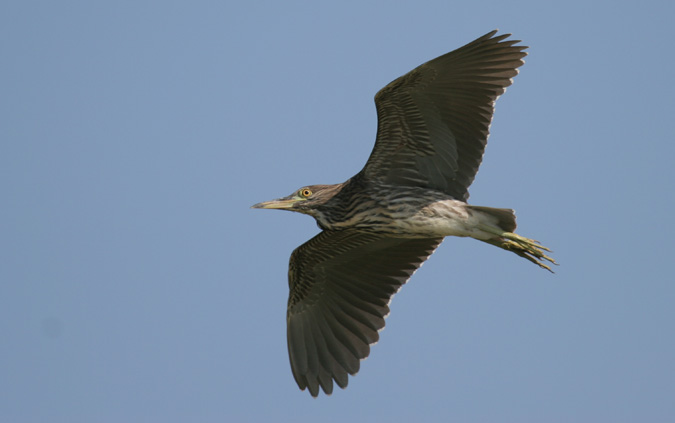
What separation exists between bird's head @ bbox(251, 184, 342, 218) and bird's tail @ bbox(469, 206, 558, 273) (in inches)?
69.9

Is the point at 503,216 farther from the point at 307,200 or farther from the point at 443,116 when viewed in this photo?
the point at 307,200

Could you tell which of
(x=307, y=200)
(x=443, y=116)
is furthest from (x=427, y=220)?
(x=307, y=200)

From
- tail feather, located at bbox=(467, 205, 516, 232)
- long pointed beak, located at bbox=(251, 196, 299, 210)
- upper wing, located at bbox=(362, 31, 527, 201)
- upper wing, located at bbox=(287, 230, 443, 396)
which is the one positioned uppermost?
upper wing, located at bbox=(362, 31, 527, 201)

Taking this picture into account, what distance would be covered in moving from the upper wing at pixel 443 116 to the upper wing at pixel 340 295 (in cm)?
113

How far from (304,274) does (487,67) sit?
145 inches

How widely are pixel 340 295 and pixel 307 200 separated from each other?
1.60 m

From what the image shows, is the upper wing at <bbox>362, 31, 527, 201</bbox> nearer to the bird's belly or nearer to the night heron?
the night heron

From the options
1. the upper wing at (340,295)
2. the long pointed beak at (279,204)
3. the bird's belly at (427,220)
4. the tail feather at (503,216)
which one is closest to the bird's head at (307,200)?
the long pointed beak at (279,204)

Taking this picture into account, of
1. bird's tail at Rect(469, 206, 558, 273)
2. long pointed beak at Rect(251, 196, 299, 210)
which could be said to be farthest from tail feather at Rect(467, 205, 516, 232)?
long pointed beak at Rect(251, 196, 299, 210)

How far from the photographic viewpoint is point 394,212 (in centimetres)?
1045

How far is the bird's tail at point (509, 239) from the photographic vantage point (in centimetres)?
1011

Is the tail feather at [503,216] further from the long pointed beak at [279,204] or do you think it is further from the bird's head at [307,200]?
the long pointed beak at [279,204]

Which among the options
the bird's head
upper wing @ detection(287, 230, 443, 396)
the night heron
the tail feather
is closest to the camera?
the tail feather

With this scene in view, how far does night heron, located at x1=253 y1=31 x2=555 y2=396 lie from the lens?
1021cm
